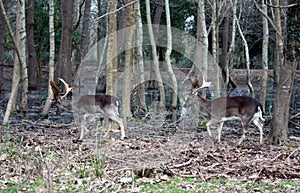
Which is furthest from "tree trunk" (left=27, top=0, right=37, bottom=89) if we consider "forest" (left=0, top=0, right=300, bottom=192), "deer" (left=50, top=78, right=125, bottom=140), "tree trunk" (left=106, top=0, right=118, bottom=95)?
"deer" (left=50, top=78, right=125, bottom=140)

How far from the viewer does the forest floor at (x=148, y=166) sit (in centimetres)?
677

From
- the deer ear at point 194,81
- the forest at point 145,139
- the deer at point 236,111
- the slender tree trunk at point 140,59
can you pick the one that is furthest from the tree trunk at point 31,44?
the deer at point 236,111

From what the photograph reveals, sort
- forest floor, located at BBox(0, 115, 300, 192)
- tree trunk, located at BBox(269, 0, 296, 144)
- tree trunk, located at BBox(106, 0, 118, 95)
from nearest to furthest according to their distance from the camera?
forest floor, located at BBox(0, 115, 300, 192)
tree trunk, located at BBox(269, 0, 296, 144)
tree trunk, located at BBox(106, 0, 118, 95)

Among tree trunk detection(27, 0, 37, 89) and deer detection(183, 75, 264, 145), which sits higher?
tree trunk detection(27, 0, 37, 89)

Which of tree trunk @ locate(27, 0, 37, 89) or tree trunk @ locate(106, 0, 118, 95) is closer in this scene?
tree trunk @ locate(106, 0, 118, 95)

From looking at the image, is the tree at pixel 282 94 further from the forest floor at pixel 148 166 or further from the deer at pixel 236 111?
the deer at pixel 236 111

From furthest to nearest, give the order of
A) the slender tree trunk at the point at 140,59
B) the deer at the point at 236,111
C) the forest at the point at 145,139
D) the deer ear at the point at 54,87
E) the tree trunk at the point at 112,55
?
the slender tree trunk at the point at 140,59 → the deer ear at the point at 54,87 → the tree trunk at the point at 112,55 → the deer at the point at 236,111 → the forest at the point at 145,139

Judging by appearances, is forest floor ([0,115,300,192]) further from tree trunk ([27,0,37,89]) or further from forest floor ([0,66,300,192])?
tree trunk ([27,0,37,89])

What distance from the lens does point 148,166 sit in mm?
7691

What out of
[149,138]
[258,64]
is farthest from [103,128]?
[258,64]

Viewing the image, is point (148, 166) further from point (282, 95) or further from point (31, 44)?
point (31, 44)

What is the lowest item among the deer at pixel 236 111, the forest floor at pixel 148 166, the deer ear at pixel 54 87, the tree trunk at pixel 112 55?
the forest floor at pixel 148 166

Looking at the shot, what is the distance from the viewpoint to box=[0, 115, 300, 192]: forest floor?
22.2 feet

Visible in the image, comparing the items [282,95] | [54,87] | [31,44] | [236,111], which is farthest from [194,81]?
[31,44]
